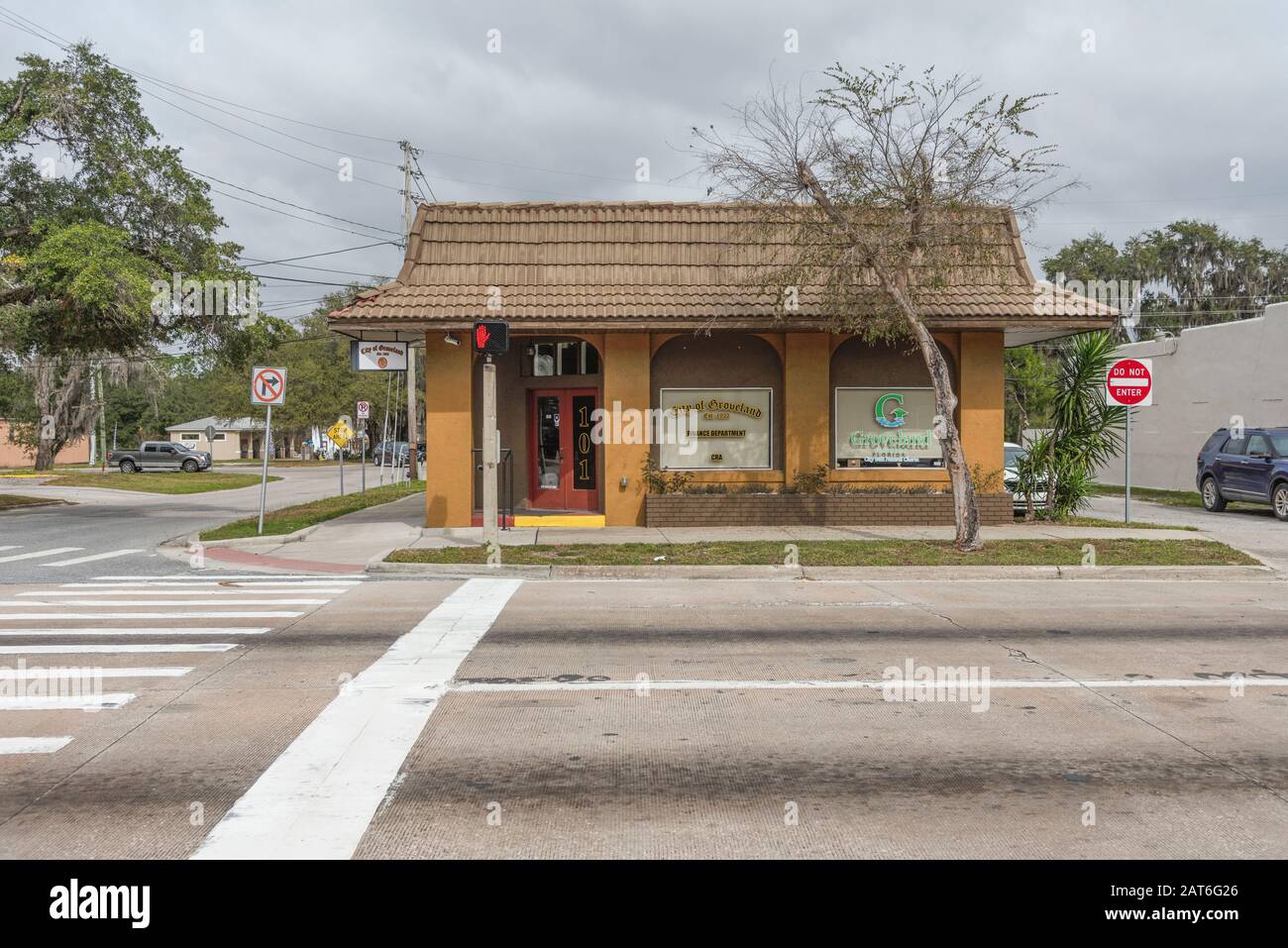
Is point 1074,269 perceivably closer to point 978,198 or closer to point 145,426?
point 978,198

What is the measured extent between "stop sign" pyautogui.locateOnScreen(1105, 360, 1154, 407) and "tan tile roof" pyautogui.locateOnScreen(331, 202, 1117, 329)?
1.02 m

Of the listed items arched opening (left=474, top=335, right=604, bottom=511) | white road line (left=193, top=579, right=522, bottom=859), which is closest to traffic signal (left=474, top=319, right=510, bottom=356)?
arched opening (left=474, top=335, right=604, bottom=511)

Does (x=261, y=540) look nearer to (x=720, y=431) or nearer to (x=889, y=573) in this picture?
(x=720, y=431)

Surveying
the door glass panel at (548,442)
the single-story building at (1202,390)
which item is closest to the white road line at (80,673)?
the door glass panel at (548,442)

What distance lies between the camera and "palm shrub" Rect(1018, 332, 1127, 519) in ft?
64.3

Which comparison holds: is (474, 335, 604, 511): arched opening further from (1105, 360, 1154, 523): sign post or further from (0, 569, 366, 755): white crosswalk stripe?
(1105, 360, 1154, 523): sign post

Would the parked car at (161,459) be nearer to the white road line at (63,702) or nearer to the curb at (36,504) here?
the curb at (36,504)

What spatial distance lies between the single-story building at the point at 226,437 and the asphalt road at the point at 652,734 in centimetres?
9013

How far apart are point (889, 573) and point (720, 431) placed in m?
6.05

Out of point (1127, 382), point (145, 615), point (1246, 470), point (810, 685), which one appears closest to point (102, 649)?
point (145, 615)

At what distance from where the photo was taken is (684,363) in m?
19.0

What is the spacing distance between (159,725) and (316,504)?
22413mm

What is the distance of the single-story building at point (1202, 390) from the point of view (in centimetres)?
2652
